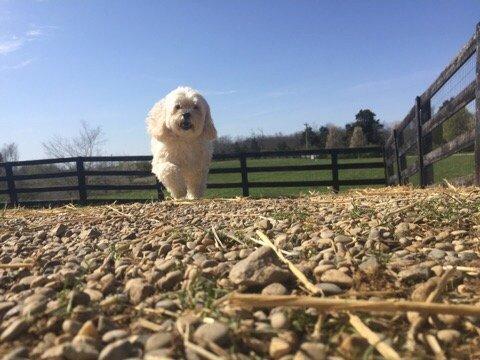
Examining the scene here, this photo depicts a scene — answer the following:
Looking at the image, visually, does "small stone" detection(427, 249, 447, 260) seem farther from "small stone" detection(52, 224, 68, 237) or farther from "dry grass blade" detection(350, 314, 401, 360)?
"small stone" detection(52, 224, 68, 237)

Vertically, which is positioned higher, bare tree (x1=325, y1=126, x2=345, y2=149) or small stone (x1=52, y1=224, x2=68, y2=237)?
bare tree (x1=325, y1=126, x2=345, y2=149)

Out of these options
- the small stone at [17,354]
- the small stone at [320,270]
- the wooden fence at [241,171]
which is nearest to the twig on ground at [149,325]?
the small stone at [17,354]

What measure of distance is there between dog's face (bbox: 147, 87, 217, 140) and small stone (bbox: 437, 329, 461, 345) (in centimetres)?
507

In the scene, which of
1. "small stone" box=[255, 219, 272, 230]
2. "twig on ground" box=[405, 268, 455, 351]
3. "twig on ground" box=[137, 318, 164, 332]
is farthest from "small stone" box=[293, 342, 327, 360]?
"small stone" box=[255, 219, 272, 230]

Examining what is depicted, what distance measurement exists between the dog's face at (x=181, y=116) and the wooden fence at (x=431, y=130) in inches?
131

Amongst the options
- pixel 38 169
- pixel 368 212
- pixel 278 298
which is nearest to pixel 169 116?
pixel 368 212

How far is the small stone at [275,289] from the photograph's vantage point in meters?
1.53

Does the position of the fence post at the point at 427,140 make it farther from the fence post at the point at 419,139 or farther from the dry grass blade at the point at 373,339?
the dry grass blade at the point at 373,339

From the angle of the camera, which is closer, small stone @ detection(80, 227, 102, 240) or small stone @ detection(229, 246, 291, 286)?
small stone @ detection(229, 246, 291, 286)

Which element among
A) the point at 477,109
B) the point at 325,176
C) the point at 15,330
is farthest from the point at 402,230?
the point at 325,176

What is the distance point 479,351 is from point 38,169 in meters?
19.8

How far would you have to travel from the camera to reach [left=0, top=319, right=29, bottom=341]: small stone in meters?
1.35

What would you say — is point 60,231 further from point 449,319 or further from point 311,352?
point 449,319

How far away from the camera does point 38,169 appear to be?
60.6ft
